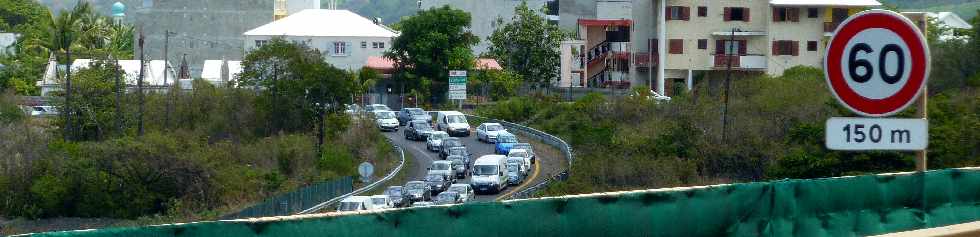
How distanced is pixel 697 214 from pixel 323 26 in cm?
8367

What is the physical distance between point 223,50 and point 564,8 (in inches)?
943

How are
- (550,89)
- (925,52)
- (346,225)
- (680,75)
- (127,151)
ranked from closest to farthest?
(346,225) → (925,52) → (127,151) → (680,75) → (550,89)

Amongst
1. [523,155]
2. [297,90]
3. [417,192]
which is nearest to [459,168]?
[523,155]

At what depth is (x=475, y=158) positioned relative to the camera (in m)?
57.8

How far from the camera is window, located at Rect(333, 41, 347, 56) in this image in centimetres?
8912

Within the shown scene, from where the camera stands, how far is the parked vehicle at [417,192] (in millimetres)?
42438

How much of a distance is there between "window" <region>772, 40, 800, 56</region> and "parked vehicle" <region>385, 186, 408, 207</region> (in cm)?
3587

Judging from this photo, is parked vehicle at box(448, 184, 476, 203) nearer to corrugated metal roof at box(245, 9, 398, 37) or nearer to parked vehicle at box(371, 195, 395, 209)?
parked vehicle at box(371, 195, 395, 209)

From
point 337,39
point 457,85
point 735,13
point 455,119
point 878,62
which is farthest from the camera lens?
point 337,39

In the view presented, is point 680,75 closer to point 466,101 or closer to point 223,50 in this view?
point 466,101

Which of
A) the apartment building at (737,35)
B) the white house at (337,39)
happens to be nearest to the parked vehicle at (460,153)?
the apartment building at (737,35)

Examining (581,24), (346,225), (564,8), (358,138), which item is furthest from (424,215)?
(564,8)

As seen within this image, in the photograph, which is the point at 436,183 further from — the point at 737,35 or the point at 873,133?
the point at 873,133

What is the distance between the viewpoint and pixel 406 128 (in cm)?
6556
